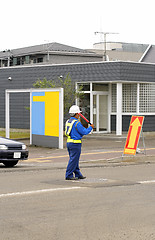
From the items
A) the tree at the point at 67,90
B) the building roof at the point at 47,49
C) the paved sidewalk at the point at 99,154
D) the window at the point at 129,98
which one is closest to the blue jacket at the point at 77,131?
the paved sidewalk at the point at 99,154

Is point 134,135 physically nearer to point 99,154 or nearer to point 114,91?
point 99,154

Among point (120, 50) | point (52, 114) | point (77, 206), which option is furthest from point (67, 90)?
point (120, 50)

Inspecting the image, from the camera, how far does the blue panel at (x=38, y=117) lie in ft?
78.9

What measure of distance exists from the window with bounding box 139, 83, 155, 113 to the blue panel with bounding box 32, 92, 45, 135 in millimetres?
8110

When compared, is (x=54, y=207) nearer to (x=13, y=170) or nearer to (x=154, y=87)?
(x=13, y=170)

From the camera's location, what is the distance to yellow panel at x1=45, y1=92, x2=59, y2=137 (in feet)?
75.5

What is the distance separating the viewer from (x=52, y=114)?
23.3 metres

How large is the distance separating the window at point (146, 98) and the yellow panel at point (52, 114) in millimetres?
8421

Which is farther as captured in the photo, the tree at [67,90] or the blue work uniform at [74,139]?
the tree at [67,90]

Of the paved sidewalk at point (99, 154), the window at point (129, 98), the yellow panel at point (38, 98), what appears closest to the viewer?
the paved sidewalk at point (99, 154)

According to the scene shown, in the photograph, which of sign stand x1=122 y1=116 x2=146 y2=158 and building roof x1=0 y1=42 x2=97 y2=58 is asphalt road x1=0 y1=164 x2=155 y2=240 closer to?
sign stand x1=122 y1=116 x2=146 y2=158

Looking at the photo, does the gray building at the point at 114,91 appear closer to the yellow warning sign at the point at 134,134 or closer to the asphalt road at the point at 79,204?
the yellow warning sign at the point at 134,134

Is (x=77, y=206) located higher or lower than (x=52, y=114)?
lower

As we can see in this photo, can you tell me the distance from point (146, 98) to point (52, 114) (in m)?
9.05
